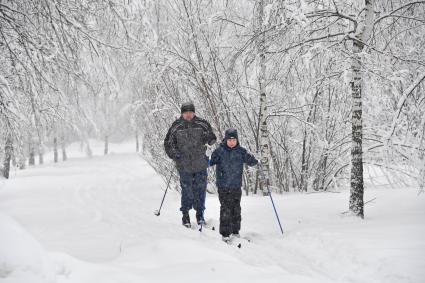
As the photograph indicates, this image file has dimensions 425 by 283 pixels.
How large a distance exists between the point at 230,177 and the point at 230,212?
53cm

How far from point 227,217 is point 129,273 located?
253 centimetres

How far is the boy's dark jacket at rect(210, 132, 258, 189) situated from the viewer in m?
6.21

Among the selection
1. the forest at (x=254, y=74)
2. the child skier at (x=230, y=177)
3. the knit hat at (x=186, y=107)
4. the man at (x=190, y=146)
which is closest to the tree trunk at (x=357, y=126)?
the forest at (x=254, y=74)

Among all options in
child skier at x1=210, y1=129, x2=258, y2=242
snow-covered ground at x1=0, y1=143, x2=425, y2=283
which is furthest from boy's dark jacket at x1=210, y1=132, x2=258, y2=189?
snow-covered ground at x1=0, y1=143, x2=425, y2=283

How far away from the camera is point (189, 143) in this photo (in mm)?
6719

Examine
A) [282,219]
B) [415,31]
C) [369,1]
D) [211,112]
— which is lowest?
[282,219]

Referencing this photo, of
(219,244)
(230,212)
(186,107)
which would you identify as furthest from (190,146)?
(219,244)

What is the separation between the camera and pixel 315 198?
27.3 ft

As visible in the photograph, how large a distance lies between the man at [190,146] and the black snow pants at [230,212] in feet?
1.88

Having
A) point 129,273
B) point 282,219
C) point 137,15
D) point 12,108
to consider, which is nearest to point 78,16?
point 137,15

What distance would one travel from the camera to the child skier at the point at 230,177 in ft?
20.3

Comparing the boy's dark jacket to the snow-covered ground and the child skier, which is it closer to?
the child skier

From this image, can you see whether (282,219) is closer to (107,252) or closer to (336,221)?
(336,221)

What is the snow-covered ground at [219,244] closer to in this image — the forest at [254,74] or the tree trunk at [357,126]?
the tree trunk at [357,126]
